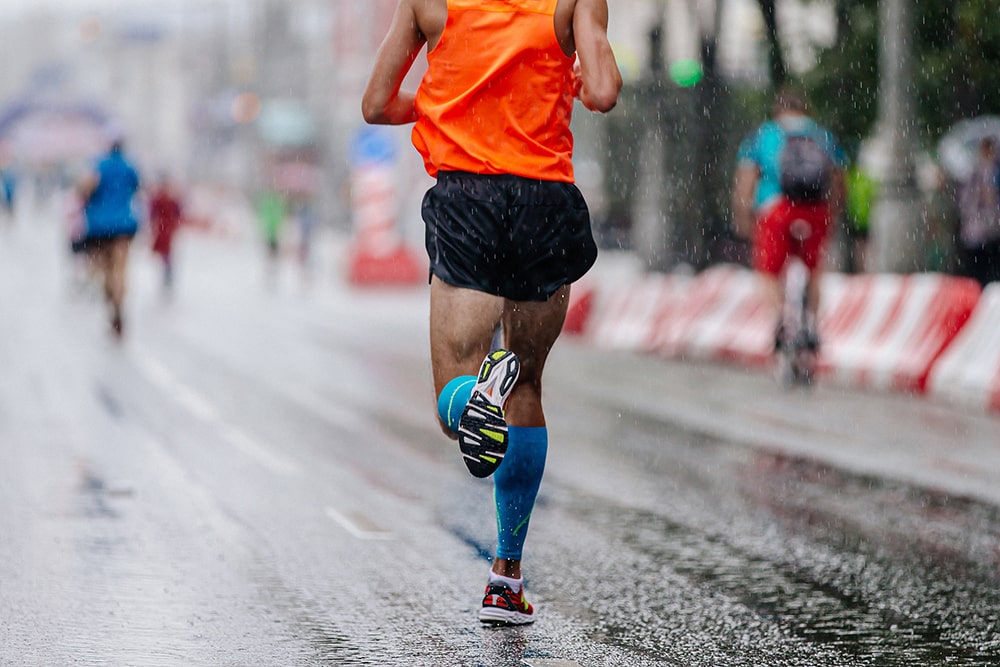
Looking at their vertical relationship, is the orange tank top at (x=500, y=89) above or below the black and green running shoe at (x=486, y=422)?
above

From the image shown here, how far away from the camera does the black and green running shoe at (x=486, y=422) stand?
4.83m

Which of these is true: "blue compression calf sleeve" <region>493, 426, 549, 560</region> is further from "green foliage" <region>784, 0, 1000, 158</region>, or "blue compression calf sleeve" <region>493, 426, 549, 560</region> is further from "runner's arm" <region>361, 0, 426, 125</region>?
"green foliage" <region>784, 0, 1000, 158</region>

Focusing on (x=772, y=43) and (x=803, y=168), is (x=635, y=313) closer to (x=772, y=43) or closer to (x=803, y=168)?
(x=772, y=43)

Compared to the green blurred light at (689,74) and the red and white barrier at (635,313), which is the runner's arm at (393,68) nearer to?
the red and white barrier at (635,313)

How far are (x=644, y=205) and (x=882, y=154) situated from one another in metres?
7.94

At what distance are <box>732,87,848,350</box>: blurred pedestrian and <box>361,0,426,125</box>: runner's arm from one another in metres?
8.15

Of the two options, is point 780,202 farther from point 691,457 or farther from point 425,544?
→ point 425,544

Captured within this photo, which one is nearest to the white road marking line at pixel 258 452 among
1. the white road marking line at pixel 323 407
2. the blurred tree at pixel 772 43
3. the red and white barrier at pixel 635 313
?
the white road marking line at pixel 323 407

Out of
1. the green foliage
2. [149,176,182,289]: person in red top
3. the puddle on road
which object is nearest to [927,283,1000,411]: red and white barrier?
the puddle on road

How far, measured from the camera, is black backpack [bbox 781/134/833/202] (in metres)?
13.4

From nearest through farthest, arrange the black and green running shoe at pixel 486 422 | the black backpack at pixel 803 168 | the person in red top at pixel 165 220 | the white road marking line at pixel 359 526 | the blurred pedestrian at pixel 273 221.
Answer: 1. the black and green running shoe at pixel 486 422
2. the white road marking line at pixel 359 526
3. the black backpack at pixel 803 168
4. the person in red top at pixel 165 220
5. the blurred pedestrian at pixel 273 221

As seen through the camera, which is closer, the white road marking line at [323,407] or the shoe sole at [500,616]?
the shoe sole at [500,616]

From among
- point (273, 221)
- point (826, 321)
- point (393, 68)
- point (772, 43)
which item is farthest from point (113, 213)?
point (273, 221)

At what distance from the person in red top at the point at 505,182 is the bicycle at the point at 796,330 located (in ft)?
27.9
